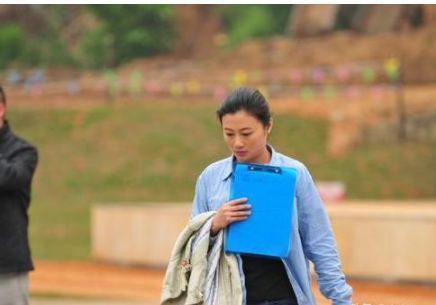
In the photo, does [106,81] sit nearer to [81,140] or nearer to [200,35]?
[81,140]

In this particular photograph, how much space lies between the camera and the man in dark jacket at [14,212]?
595 centimetres

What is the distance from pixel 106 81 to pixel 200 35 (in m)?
13.8

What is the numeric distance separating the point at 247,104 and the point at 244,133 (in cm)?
11

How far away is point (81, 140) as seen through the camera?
3706cm

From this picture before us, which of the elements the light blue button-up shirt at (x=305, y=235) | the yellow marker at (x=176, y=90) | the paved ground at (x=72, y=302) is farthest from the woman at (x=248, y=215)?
the yellow marker at (x=176, y=90)

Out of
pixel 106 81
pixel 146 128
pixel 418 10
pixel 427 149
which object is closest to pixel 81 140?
pixel 146 128

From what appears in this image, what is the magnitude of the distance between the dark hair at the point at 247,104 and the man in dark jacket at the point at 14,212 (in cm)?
172

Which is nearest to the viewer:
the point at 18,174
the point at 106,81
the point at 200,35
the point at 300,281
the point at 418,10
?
the point at 300,281

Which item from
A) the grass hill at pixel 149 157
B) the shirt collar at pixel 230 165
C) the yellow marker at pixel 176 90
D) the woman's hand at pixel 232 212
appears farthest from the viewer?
the yellow marker at pixel 176 90

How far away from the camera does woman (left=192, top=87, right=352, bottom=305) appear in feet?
14.7

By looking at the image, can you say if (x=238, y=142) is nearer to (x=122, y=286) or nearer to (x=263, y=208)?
(x=263, y=208)

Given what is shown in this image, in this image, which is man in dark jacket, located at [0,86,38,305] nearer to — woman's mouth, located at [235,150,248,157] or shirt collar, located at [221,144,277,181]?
shirt collar, located at [221,144,277,181]

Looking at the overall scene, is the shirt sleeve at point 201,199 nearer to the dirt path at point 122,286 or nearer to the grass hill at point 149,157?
the dirt path at point 122,286

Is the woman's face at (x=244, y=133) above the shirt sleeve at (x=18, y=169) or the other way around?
above
